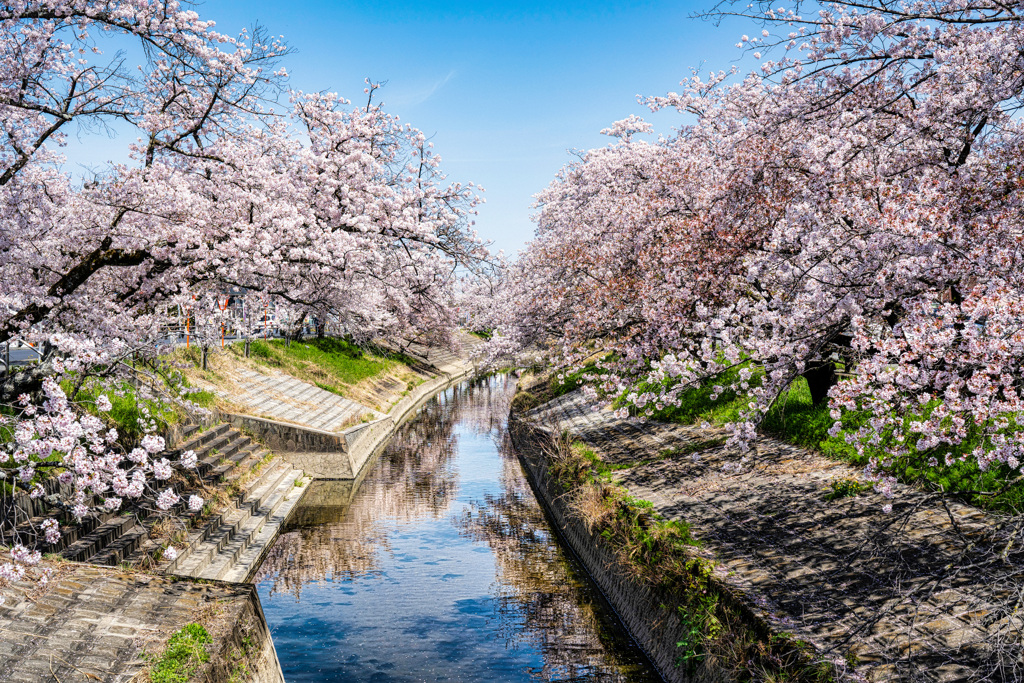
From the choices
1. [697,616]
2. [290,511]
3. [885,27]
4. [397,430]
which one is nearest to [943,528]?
[697,616]

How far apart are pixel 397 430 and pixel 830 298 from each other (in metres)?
29.1

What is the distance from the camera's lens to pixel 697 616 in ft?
34.0

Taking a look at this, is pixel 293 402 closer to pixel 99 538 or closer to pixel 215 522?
pixel 215 522

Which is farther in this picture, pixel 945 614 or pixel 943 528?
pixel 943 528

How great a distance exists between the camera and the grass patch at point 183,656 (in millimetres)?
8344

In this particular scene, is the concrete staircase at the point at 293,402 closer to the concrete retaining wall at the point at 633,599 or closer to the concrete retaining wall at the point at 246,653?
the concrete retaining wall at the point at 633,599

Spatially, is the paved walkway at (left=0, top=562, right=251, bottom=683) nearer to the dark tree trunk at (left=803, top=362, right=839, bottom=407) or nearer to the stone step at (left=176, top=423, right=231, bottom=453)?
the stone step at (left=176, top=423, right=231, bottom=453)

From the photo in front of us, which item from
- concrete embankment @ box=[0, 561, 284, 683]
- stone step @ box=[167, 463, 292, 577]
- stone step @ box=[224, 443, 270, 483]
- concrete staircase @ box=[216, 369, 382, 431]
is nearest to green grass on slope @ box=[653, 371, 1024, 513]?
concrete embankment @ box=[0, 561, 284, 683]

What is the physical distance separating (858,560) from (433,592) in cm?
880

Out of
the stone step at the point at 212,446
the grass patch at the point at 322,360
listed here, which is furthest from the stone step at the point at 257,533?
the grass patch at the point at 322,360

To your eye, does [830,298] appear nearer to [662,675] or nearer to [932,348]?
[932,348]

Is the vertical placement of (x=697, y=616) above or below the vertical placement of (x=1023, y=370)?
below

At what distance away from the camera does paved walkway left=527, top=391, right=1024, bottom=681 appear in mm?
7406

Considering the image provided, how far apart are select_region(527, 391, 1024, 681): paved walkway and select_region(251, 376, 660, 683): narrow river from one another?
2.68 m
